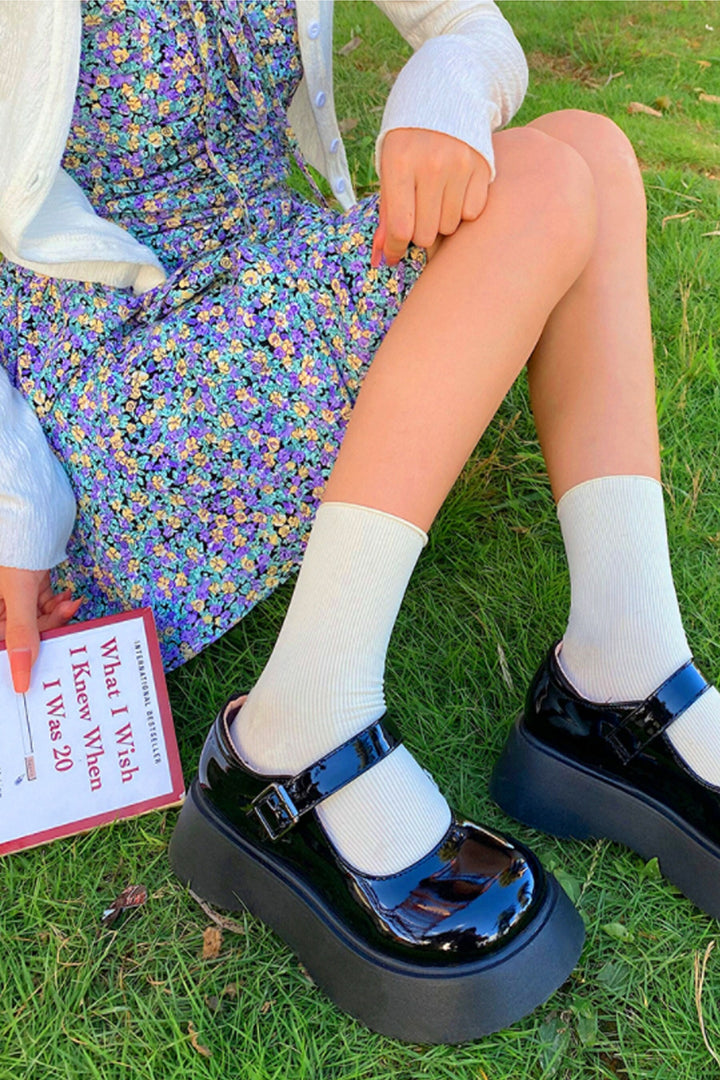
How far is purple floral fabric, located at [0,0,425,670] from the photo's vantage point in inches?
39.7

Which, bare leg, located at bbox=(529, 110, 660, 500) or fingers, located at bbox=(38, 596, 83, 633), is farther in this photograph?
fingers, located at bbox=(38, 596, 83, 633)

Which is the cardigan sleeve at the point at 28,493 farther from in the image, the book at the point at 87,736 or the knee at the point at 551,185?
the knee at the point at 551,185

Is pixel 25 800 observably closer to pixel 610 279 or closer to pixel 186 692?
pixel 186 692

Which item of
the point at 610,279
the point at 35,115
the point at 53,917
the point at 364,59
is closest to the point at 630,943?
the point at 53,917

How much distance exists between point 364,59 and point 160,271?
6.87 feet

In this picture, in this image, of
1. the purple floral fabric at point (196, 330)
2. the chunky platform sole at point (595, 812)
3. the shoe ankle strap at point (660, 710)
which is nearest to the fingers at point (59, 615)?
the purple floral fabric at point (196, 330)

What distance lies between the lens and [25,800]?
1.07m

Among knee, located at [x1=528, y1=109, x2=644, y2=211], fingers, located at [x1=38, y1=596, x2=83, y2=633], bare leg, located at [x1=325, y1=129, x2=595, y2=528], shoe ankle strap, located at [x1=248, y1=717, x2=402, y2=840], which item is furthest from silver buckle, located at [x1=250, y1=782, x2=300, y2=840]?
knee, located at [x1=528, y1=109, x2=644, y2=211]

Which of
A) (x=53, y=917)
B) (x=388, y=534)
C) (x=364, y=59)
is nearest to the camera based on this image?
(x=388, y=534)

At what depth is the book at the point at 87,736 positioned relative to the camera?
1073 mm

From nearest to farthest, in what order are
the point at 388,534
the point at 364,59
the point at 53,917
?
the point at 388,534 < the point at 53,917 < the point at 364,59

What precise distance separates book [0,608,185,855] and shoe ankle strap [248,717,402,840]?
23 centimetres

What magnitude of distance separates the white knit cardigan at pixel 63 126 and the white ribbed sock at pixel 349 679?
35 centimetres

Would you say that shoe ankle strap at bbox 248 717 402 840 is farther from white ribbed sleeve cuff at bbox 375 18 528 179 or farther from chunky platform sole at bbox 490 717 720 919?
white ribbed sleeve cuff at bbox 375 18 528 179
